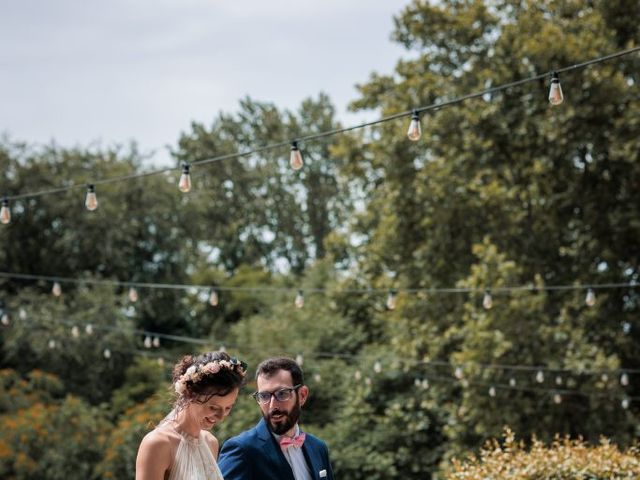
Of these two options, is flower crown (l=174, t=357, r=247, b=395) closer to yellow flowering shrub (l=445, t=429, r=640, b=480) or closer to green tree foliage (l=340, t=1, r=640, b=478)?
yellow flowering shrub (l=445, t=429, r=640, b=480)

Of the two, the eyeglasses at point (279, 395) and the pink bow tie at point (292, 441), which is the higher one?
the eyeglasses at point (279, 395)

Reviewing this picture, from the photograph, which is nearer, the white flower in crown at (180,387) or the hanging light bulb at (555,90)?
the white flower in crown at (180,387)

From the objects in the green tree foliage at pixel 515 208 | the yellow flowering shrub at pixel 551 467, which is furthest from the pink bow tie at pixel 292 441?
the green tree foliage at pixel 515 208

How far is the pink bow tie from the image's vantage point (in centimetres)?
350

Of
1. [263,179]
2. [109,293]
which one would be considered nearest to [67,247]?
[109,293]

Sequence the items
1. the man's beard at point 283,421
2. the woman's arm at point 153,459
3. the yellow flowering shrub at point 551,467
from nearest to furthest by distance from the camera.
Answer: the woman's arm at point 153,459
the man's beard at point 283,421
the yellow flowering shrub at point 551,467

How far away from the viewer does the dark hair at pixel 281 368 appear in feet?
11.5

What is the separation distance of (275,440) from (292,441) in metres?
0.06

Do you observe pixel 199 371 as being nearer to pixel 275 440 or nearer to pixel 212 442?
pixel 212 442

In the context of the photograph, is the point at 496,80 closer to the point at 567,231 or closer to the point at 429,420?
the point at 567,231

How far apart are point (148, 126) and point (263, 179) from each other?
149 inches

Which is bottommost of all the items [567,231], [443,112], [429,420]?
[429,420]

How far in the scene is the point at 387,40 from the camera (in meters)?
18.1

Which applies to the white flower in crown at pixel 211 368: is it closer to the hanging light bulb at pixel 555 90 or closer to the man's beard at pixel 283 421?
the man's beard at pixel 283 421
